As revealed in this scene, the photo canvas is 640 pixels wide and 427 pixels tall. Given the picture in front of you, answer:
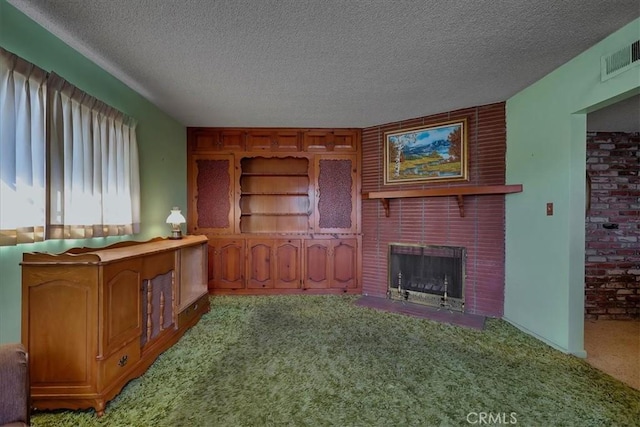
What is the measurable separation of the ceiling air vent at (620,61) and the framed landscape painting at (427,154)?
1.43 m

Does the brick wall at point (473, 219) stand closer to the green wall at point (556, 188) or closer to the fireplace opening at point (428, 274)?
the fireplace opening at point (428, 274)

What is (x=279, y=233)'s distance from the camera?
423 cm

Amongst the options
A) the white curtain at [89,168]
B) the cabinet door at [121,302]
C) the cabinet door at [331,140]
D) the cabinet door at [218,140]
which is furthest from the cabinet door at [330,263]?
the cabinet door at [121,302]

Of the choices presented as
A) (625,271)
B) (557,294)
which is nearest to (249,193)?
(557,294)

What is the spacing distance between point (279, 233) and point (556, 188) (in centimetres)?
326

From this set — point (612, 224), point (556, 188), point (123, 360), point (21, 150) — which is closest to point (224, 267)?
point (123, 360)

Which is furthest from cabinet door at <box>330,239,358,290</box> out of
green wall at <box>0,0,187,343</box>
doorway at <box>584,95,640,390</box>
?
doorway at <box>584,95,640,390</box>

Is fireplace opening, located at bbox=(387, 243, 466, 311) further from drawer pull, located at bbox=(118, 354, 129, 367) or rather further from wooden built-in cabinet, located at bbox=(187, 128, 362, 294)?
drawer pull, located at bbox=(118, 354, 129, 367)

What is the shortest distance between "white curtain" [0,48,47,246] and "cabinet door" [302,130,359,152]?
2.91 metres

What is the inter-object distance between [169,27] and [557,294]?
375cm

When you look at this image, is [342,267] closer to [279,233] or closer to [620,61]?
[279,233]

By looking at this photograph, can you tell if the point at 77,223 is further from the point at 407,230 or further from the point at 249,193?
Result: the point at 407,230

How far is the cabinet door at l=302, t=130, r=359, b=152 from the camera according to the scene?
13.9 feet

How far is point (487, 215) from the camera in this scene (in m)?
3.33
